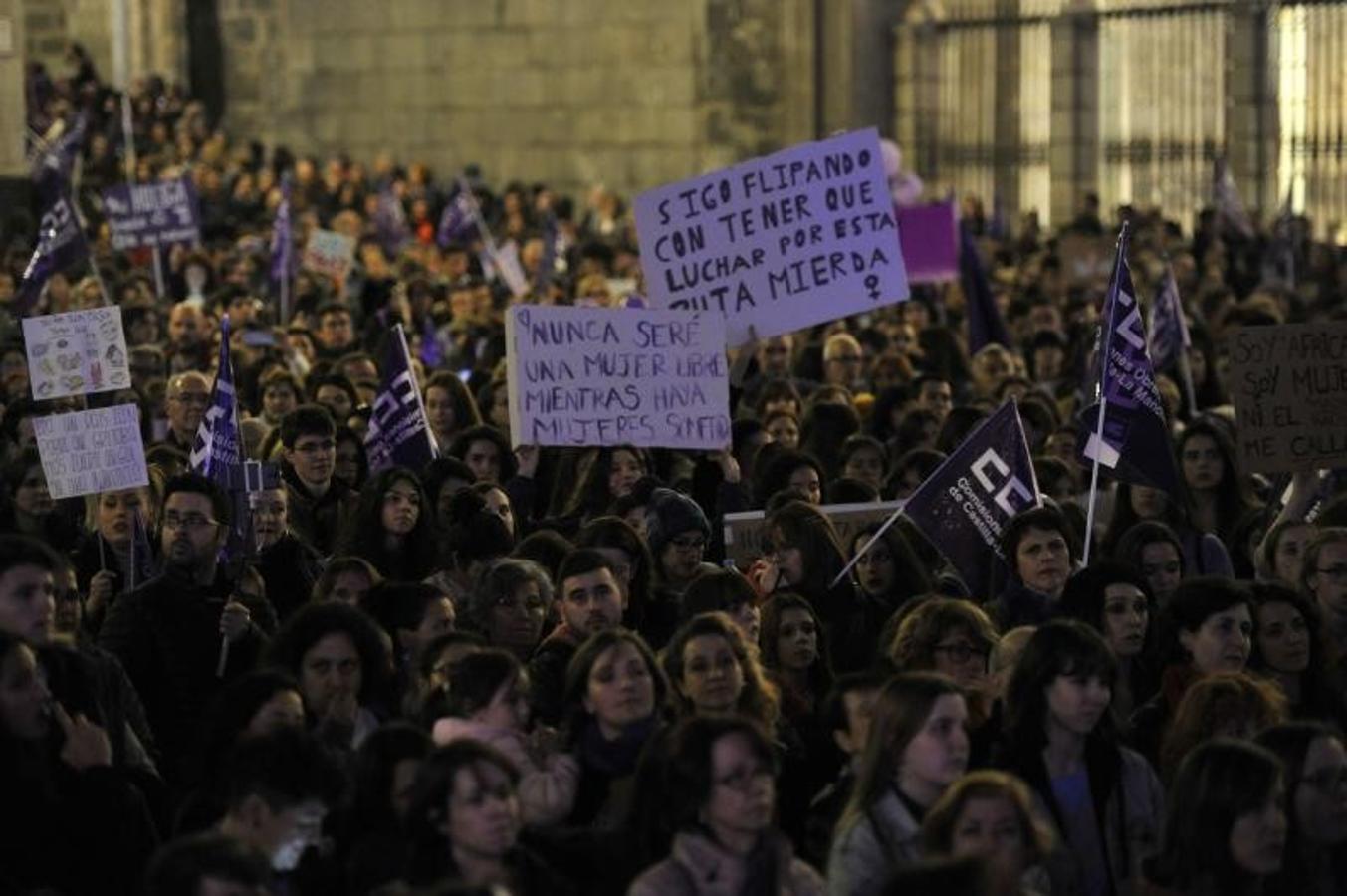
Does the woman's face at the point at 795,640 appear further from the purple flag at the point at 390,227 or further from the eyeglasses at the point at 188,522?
the purple flag at the point at 390,227

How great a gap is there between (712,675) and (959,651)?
39.9 inches

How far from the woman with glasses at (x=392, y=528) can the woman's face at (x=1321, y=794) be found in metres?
4.94

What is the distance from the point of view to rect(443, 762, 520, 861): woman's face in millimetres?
7336

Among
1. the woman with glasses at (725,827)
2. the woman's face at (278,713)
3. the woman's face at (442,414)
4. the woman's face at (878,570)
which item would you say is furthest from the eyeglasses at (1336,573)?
the woman's face at (442,414)

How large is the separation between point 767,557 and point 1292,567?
5.60ft

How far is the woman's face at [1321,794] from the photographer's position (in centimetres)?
818

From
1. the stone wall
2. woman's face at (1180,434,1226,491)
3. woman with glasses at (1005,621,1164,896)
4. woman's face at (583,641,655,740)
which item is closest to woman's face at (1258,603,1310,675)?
woman with glasses at (1005,621,1164,896)

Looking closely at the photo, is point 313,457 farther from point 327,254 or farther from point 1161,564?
point 327,254

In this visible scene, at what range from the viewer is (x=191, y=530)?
11039 millimetres

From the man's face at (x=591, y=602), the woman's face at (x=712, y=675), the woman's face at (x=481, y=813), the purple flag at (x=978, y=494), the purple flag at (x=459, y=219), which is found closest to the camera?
the woman's face at (x=481, y=813)

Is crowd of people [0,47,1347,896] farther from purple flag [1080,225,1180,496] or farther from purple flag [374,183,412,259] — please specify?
purple flag [374,183,412,259]

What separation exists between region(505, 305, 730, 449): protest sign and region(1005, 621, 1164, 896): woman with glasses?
4.90 meters

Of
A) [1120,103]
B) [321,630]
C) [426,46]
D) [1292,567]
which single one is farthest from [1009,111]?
[321,630]

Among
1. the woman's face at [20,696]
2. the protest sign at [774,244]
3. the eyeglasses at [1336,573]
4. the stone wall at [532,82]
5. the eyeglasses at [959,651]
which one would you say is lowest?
the eyeglasses at [959,651]
